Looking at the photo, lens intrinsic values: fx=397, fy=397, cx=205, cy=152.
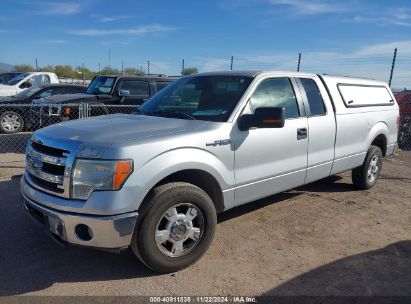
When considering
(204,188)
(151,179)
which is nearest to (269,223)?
Answer: (204,188)

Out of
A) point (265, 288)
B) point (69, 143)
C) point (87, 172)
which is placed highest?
point (69, 143)

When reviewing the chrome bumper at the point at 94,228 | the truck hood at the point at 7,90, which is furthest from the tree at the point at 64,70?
the chrome bumper at the point at 94,228

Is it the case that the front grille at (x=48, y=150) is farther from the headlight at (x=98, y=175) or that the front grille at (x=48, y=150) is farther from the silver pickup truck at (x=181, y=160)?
the headlight at (x=98, y=175)

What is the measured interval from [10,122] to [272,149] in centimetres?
954

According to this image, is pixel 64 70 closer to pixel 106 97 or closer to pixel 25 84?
pixel 25 84

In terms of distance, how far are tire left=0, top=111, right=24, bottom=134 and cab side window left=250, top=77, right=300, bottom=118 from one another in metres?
9.27

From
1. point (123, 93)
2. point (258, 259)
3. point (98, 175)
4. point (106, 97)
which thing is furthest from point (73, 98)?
point (258, 259)

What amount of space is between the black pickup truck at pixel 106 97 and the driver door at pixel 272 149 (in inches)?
211

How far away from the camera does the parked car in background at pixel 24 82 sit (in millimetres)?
15344

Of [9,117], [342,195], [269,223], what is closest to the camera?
[269,223]

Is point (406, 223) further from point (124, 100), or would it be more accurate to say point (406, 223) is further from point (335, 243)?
point (124, 100)

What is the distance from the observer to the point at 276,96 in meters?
4.70

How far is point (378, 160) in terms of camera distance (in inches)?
261

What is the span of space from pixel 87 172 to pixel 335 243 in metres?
2.83
